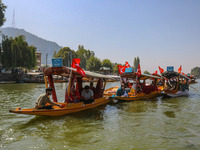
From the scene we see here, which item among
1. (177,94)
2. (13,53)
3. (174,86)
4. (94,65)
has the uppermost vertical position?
(13,53)

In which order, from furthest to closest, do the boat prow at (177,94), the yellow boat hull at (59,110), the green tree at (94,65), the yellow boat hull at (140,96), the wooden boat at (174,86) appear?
the green tree at (94,65), the wooden boat at (174,86), the boat prow at (177,94), the yellow boat hull at (140,96), the yellow boat hull at (59,110)

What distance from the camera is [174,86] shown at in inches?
830

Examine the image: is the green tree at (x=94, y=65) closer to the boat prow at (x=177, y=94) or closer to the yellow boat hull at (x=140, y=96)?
the boat prow at (x=177, y=94)

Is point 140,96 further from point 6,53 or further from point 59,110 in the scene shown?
point 6,53

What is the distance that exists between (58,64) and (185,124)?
7.38 meters

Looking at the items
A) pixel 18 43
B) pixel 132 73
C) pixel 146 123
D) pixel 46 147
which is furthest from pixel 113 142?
pixel 18 43

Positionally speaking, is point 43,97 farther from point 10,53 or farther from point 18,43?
point 18,43

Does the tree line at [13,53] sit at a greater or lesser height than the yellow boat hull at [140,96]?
greater

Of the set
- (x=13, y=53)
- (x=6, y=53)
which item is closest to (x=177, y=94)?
(x=13, y=53)

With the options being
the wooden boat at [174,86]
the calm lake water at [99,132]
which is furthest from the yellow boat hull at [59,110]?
the wooden boat at [174,86]

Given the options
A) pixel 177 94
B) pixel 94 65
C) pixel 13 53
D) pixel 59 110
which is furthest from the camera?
pixel 94 65

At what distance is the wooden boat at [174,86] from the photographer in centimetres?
1948

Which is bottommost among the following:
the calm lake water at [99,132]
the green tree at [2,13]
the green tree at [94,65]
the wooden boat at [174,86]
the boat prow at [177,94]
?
the calm lake water at [99,132]

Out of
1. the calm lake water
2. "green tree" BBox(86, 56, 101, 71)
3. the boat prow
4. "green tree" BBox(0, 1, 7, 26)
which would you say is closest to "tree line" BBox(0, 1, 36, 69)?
"green tree" BBox(0, 1, 7, 26)
